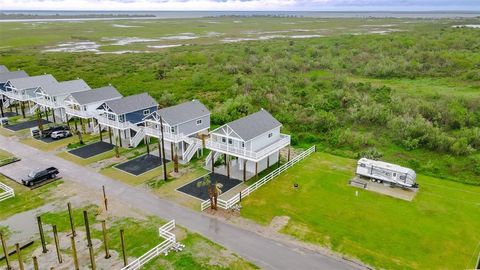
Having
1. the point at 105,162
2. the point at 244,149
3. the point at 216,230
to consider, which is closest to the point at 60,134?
the point at 105,162

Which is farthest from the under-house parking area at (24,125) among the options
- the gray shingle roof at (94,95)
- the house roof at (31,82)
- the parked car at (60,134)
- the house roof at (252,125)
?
the house roof at (252,125)

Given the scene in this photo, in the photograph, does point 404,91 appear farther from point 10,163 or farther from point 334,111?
point 10,163

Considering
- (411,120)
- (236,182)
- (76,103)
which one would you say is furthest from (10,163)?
(411,120)

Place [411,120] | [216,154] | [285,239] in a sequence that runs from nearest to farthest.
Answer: [285,239] < [216,154] < [411,120]

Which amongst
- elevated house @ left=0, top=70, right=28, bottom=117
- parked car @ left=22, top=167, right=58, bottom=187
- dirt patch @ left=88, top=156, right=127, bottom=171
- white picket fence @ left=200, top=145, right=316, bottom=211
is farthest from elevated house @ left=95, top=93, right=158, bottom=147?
elevated house @ left=0, top=70, right=28, bottom=117

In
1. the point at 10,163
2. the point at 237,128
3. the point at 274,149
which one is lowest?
the point at 10,163

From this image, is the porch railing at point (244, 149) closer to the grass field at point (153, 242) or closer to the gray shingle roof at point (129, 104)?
the grass field at point (153, 242)

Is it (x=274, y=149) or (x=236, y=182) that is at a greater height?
(x=274, y=149)
